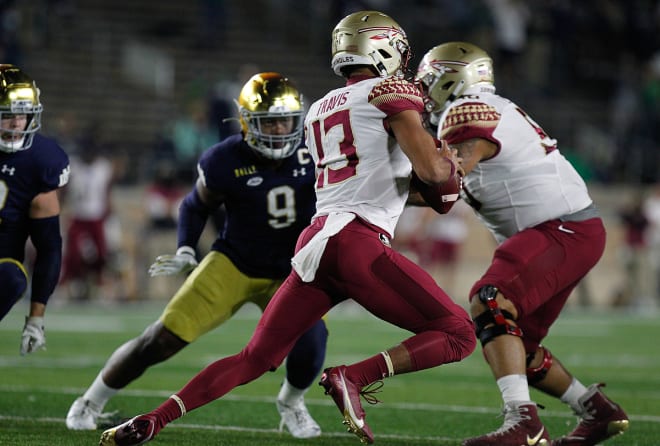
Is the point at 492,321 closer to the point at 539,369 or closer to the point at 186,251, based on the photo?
the point at 539,369

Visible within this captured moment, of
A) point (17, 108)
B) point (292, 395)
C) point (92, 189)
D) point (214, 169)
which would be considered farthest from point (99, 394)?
point (92, 189)

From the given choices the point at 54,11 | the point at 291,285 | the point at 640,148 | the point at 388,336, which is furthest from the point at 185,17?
the point at 291,285

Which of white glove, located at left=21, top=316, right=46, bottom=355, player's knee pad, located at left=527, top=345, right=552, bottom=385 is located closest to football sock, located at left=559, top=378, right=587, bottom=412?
player's knee pad, located at left=527, top=345, right=552, bottom=385

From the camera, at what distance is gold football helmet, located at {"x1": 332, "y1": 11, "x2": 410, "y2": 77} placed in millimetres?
4660

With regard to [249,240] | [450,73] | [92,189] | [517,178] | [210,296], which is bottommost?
[92,189]

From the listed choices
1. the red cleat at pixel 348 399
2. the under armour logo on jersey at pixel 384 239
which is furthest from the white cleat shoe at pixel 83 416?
the under armour logo on jersey at pixel 384 239

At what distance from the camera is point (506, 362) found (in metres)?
4.85

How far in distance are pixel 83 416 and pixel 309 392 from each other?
2.25m

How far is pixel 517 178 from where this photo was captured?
5199mm

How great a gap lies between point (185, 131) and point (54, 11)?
3554 millimetres

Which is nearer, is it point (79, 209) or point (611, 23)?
point (79, 209)

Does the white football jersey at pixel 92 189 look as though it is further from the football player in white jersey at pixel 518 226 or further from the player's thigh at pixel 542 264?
the player's thigh at pixel 542 264

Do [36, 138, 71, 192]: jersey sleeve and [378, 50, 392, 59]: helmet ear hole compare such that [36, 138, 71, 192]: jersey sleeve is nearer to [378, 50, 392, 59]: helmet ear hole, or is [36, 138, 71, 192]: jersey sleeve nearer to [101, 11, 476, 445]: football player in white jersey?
[101, 11, 476, 445]: football player in white jersey

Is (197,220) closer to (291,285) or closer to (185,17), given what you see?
(291,285)
